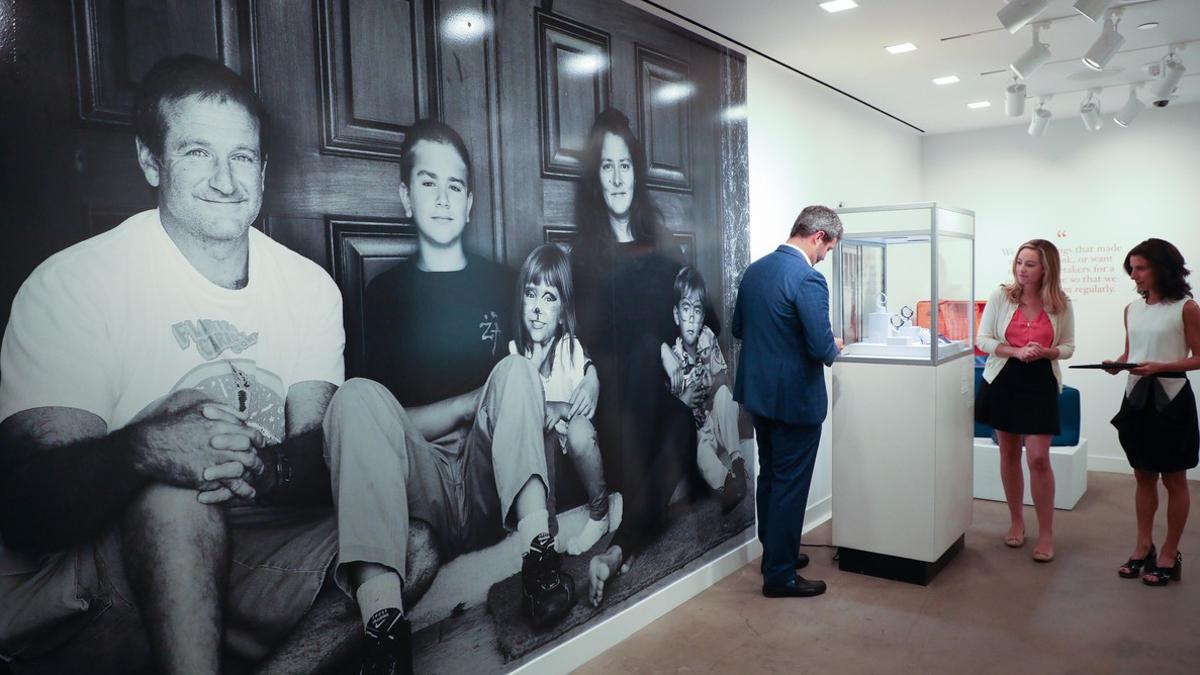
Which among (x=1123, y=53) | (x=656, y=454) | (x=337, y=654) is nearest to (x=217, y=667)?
(x=337, y=654)

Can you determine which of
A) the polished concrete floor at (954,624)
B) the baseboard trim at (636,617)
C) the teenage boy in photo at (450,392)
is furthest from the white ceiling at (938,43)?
Result: the polished concrete floor at (954,624)

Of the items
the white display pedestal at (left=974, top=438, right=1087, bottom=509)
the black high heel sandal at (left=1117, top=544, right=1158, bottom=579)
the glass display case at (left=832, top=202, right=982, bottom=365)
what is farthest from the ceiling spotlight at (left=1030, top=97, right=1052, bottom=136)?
the black high heel sandal at (left=1117, top=544, right=1158, bottom=579)

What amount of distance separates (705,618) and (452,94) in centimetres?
228

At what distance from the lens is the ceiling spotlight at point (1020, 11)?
2.98 metres

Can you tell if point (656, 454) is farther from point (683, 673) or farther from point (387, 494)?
point (387, 494)

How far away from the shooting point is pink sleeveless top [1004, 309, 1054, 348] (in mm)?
3791

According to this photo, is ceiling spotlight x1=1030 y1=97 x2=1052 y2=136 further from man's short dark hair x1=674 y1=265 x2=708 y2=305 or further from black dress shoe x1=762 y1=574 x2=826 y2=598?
black dress shoe x1=762 y1=574 x2=826 y2=598

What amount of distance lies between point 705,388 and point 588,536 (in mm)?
990

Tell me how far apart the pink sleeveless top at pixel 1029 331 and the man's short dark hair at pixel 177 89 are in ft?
11.2

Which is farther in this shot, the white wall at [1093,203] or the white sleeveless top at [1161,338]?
the white wall at [1093,203]

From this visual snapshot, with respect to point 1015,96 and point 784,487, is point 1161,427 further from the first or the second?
point 1015,96

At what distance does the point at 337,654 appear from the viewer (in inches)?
83.5

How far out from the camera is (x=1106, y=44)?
350 centimetres

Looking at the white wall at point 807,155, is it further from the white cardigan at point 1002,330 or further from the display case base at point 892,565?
the white cardigan at point 1002,330
